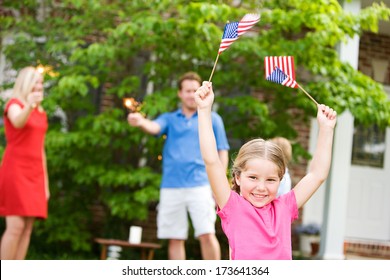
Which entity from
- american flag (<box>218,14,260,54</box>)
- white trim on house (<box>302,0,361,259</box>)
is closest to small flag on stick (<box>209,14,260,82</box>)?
american flag (<box>218,14,260,54</box>)

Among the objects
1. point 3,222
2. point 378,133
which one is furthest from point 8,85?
point 378,133

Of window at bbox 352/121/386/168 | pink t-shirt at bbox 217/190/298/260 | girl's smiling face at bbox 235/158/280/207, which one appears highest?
window at bbox 352/121/386/168

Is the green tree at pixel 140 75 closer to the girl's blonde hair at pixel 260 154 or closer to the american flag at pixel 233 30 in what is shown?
the american flag at pixel 233 30

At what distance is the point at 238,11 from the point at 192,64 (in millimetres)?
809

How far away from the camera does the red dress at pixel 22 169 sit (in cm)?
494

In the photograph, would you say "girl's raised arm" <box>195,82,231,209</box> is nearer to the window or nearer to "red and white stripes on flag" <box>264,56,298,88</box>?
"red and white stripes on flag" <box>264,56,298,88</box>

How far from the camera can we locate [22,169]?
5.02m

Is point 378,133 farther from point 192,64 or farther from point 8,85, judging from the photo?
point 8,85

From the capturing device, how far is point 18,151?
5.00 m

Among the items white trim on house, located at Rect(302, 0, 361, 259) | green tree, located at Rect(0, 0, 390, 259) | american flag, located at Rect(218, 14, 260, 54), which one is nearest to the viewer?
american flag, located at Rect(218, 14, 260, 54)

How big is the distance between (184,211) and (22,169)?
3.80 ft

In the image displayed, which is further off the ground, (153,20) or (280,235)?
(153,20)

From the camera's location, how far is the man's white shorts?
5.23 meters

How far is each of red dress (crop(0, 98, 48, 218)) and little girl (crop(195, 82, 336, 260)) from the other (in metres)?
2.69
